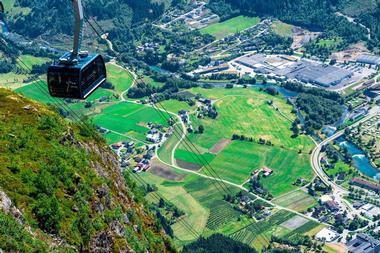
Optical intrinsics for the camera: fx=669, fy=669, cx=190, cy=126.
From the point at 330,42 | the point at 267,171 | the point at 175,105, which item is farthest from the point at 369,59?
the point at 267,171

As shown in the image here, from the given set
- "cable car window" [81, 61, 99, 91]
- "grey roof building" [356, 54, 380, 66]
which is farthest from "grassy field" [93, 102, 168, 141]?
"cable car window" [81, 61, 99, 91]

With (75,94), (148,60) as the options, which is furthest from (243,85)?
(75,94)

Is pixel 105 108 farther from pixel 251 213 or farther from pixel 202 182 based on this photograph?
pixel 251 213

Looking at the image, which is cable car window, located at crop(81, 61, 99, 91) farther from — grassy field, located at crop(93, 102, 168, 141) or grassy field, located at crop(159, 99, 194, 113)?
grassy field, located at crop(159, 99, 194, 113)

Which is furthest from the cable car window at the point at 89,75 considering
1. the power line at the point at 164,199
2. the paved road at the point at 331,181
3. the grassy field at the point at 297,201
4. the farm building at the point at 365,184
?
the farm building at the point at 365,184

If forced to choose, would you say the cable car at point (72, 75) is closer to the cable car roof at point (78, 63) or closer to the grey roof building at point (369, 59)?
the cable car roof at point (78, 63)
